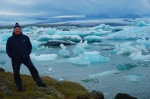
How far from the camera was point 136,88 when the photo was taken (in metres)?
11.3

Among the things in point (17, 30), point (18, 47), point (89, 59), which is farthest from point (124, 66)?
point (17, 30)

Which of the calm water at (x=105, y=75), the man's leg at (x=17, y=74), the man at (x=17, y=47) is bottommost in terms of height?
the calm water at (x=105, y=75)

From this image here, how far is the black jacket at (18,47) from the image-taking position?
5.97m

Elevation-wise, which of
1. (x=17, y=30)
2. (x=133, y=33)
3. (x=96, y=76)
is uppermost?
(x=17, y=30)

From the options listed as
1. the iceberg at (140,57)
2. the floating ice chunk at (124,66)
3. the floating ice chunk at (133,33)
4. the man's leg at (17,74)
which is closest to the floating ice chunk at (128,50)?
the iceberg at (140,57)

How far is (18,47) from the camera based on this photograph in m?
5.98

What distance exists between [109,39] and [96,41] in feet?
8.32

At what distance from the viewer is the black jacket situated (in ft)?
19.6

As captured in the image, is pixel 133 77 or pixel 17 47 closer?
pixel 17 47

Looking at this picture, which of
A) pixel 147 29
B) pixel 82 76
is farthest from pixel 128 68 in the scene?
pixel 147 29

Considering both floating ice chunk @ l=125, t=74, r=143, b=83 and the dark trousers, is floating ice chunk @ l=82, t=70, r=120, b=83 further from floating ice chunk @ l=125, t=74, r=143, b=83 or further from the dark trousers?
the dark trousers

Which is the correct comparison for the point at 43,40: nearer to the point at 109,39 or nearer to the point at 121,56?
the point at 109,39

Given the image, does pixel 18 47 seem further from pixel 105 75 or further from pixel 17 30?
pixel 105 75

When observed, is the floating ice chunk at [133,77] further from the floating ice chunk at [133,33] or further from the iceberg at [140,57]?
the floating ice chunk at [133,33]
